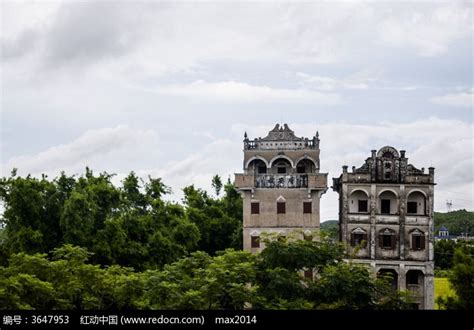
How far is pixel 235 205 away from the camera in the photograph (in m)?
69.6

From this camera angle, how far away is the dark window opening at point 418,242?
5166cm

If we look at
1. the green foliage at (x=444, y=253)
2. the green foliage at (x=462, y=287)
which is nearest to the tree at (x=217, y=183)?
the green foliage at (x=444, y=253)

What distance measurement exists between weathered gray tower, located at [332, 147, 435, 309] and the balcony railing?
272 cm

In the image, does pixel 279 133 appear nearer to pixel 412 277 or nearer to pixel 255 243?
pixel 255 243

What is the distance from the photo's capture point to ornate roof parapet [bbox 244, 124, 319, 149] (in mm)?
52875

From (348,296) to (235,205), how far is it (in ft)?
109

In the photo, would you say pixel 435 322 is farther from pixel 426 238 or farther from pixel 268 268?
pixel 426 238

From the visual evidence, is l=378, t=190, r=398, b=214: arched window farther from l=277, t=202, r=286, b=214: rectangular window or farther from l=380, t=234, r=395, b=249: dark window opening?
l=277, t=202, r=286, b=214: rectangular window

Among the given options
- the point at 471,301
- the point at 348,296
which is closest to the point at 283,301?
the point at 348,296

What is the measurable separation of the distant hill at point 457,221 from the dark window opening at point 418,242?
62.9 meters

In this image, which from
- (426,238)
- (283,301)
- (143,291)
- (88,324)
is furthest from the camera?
(426,238)

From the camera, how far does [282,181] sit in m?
52.0

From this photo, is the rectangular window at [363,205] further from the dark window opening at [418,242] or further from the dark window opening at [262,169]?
the dark window opening at [262,169]

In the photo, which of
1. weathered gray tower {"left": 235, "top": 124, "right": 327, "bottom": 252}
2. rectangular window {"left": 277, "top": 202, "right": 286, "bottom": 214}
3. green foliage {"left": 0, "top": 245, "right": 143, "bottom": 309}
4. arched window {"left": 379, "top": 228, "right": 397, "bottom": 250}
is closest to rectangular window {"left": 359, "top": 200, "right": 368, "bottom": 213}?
arched window {"left": 379, "top": 228, "right": 397, "bottom": 250}
